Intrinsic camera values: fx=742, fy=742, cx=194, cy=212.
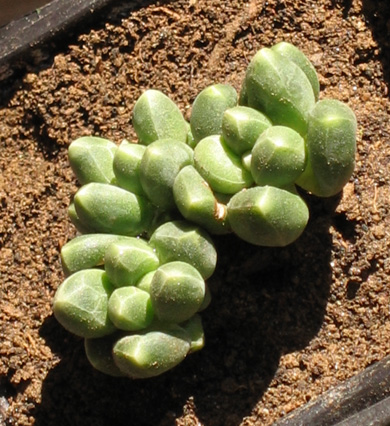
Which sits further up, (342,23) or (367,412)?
(342,23)

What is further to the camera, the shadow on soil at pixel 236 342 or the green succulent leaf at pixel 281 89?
the shadow on soil at pixel 236 342

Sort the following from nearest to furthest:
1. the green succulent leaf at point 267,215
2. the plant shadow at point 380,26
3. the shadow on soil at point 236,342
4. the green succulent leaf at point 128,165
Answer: the green succulent leaf at point 267,215
the green succulent leaf at point 128,165
the shadow on soil at point 236,342
the plant shadow at point 380,26

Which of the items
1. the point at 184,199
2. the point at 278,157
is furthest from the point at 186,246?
the point at 278,157

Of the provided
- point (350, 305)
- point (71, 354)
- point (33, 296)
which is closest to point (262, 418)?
point (350, 305)

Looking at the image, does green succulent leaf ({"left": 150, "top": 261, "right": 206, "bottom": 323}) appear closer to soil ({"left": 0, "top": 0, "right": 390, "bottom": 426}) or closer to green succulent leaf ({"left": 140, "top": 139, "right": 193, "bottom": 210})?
green succulent leaf ({"left": 140, "top": 139, "right": 193, "bottom": 210})

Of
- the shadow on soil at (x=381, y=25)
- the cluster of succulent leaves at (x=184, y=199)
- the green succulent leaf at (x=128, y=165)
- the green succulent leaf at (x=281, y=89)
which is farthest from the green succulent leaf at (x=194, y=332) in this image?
the shadow on soil at (x=381, y=25)

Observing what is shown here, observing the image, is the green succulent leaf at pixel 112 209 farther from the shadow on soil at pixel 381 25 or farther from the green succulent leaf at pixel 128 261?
the shadow on soil at pixel 381 25

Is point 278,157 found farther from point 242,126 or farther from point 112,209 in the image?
point 112,209

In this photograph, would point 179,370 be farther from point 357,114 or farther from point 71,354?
point 357,114
